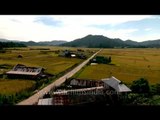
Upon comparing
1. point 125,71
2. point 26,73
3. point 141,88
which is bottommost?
point 125,71

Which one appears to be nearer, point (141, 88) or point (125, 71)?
point (141, 88)

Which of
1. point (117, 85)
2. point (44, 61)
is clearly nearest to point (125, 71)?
point (44, 61)

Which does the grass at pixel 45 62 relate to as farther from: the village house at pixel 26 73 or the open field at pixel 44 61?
the village house at pixel 26 73

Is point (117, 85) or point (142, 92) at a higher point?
point (117, 85)

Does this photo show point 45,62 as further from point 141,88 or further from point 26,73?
point 141,88

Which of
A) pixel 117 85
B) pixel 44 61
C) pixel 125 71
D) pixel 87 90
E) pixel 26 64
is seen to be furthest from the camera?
pixel 44 61

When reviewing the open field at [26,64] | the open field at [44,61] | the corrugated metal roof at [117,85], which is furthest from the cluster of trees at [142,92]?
the open field at [44,61]

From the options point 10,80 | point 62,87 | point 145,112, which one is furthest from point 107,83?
point 145,112

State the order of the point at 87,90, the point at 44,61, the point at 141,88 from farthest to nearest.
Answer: the point at 44,61 < the point at 141,88 < the point at 87,90

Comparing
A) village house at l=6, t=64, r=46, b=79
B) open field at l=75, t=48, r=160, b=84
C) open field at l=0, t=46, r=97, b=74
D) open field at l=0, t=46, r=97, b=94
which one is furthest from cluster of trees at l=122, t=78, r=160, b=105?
open field at l=0, t=46, r=97, b=74

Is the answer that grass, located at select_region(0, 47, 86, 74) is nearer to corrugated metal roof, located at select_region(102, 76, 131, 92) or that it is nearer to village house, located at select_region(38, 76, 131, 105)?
village house, located at select_region(38, 76, 131, 105)

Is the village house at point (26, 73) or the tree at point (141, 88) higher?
the tree at point (141, 88)
